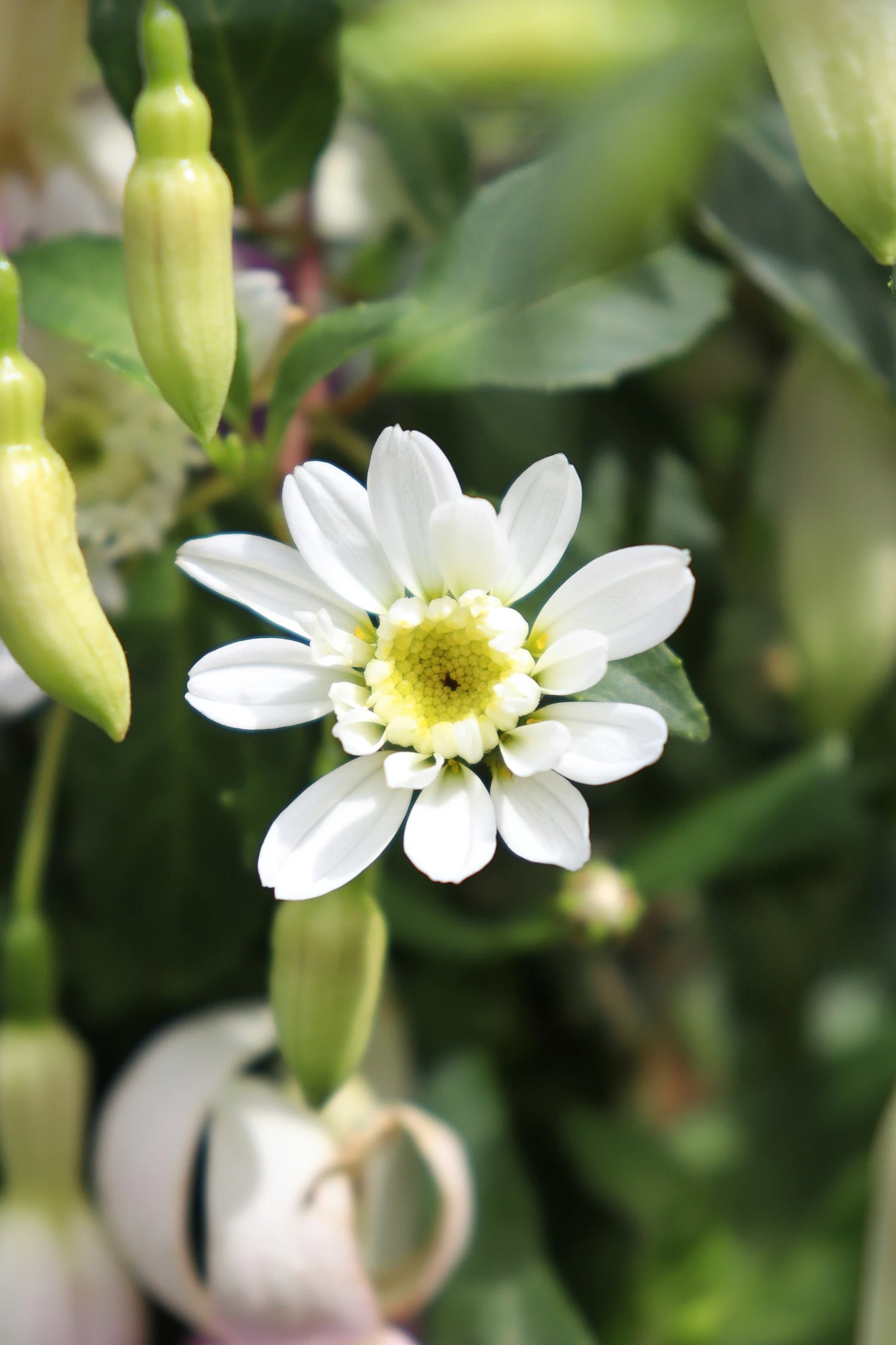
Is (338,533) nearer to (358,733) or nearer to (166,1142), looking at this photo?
(358,733)

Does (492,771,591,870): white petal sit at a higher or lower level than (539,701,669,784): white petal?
lower

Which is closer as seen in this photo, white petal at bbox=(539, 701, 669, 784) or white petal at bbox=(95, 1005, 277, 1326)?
white petal at bbox=(539, 701, 669, 784)

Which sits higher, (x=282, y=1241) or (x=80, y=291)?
(x=80, y=291)

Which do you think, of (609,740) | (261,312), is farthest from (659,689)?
(261,312)

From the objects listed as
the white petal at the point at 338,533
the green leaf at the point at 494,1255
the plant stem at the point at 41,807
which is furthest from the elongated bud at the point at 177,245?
the green leaf at the point at 494,1255

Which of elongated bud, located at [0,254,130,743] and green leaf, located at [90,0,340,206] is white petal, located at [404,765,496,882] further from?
green leaf, located at [90,0,340,206]

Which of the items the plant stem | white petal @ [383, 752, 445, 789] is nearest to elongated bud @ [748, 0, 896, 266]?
white petal @ [383, 752, 445, 789]

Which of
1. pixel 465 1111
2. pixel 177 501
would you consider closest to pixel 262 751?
pixel 177 501
